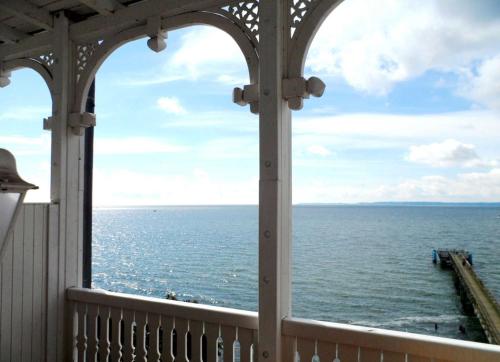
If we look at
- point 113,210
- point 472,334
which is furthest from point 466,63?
point 113,210

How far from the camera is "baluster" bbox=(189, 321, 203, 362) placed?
2.40 metres

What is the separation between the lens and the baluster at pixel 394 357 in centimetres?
188

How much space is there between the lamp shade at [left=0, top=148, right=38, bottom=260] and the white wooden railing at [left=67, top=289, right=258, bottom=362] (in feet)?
4.37

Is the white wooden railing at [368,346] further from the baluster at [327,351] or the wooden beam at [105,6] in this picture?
the wooden beam at [105,6]

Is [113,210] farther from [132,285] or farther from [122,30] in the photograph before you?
[122,30]

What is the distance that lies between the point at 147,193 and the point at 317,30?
65.4m

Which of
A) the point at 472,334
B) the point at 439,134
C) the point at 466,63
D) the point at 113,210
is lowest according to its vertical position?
the point at 472,334

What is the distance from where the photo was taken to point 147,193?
6562 centimetres

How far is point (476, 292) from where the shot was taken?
3503 centimetres

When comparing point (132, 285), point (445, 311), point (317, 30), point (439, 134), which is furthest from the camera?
point (439, 134)

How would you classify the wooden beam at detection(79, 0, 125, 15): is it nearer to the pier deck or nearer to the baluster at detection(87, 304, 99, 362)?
the baluster at detection(87, 304, 99, 362)

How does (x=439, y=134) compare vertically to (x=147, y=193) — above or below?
above

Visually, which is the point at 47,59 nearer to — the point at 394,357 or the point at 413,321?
the point at 394,357

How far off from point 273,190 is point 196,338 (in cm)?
96
